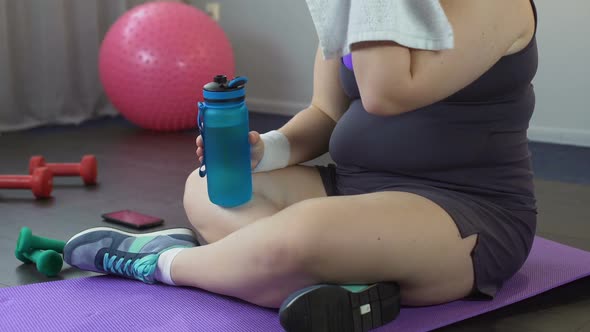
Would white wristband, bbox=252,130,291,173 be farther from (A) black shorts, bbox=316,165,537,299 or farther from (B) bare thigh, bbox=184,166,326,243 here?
(A) black shorts, bbox=316,165,537,299

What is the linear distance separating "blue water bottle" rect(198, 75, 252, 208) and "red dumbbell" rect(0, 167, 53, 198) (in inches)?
31.0

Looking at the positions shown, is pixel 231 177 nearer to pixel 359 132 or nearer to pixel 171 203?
pixel 359 132

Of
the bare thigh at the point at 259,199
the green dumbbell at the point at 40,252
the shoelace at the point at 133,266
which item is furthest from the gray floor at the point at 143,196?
the bare thigh at the point at 259,199

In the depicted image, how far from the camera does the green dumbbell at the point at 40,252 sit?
132cm

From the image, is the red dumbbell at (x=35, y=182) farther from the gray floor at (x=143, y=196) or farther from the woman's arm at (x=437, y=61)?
the woman's arm at (x=437, y=61)

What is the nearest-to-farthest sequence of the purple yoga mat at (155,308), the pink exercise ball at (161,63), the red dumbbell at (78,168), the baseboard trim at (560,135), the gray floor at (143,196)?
the purple yoga mat at (155,308), the gray floor at (143,196), the red dumbbell at (78,168), the baseboard trim at (560,135), the pink exercise ball at (161,63)

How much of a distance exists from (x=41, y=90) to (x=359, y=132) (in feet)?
6.62

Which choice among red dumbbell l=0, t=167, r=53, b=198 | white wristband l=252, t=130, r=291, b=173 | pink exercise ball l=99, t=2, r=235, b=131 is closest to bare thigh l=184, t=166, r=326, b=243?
white wristband l=252, t=130, r=291, b=173

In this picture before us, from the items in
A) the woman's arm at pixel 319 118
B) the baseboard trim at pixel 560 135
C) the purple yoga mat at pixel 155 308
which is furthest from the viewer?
the baseboard trim at pixel 560 135

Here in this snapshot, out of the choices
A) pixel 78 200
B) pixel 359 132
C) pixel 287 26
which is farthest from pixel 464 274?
pixel 287 26

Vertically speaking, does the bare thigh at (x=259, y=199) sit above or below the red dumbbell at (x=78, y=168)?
above

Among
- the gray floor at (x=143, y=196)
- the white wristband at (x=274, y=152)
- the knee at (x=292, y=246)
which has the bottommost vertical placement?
the gray floor at (x=143, y=196)

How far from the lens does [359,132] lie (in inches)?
45.1

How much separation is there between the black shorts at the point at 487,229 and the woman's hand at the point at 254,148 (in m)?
0.17
